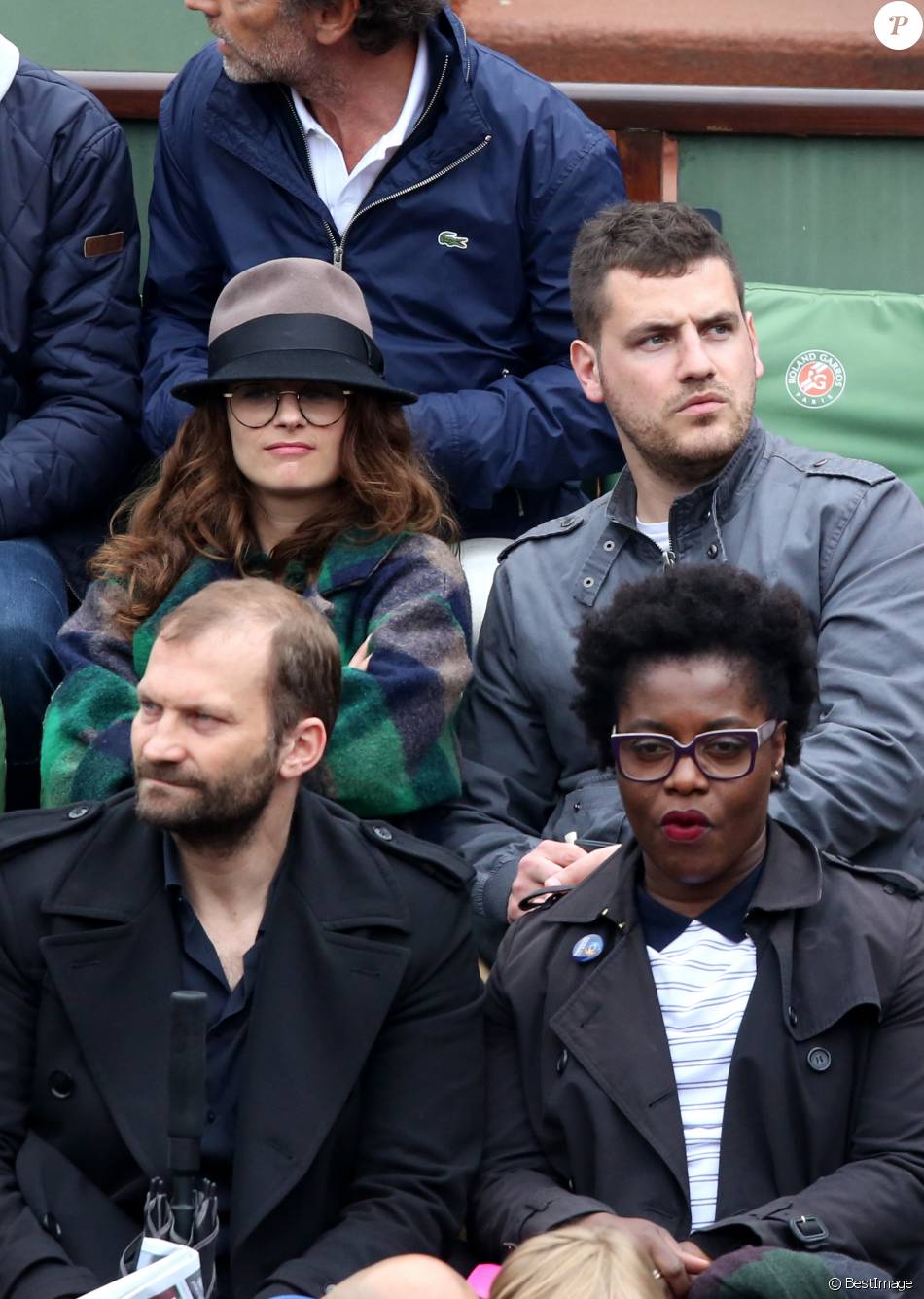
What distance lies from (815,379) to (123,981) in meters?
2.21

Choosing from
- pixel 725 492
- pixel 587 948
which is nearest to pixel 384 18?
pixel 725 492

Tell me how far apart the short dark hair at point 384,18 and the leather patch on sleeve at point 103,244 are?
0.54 metres

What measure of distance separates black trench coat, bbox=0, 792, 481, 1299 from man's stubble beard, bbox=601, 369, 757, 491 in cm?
103

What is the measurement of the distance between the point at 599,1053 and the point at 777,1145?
0.26 meters

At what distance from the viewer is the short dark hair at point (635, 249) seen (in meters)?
3.72

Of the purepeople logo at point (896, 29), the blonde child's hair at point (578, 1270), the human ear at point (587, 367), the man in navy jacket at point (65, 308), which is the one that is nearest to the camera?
the blonde child's hair at point (578, 1270)

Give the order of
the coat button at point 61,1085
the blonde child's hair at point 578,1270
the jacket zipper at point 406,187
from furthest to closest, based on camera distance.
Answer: the jacket zipper at point 406,187
the coat button at point 61,1085
the blonde child's hair at point 578,1270

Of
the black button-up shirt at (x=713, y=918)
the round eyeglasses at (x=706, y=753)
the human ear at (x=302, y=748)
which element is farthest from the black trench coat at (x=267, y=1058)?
the round eyeglasses at (x=706, y=753)

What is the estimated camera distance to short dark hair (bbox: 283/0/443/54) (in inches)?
159

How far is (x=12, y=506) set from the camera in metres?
3.91

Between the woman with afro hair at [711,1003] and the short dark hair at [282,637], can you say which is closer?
the woman with afro hair at [711,1003]

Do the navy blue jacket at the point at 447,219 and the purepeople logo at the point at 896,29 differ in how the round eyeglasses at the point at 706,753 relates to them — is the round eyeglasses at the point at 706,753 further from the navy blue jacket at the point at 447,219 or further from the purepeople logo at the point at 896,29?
the purepeople logo at the point at 896,29

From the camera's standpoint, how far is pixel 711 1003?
2854 millimetres

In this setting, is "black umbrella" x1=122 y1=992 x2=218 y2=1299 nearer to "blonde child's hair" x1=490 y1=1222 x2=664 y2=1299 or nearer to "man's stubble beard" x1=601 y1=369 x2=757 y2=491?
"blonde child's hair" x1=490 y1=1222 x2=664 y2=1299
